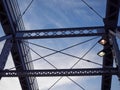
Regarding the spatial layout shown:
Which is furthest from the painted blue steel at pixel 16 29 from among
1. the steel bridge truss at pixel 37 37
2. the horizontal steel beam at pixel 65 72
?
the horizontal steel beam at pixel 65 72

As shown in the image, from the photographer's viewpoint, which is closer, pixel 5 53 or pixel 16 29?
pixel 5 53

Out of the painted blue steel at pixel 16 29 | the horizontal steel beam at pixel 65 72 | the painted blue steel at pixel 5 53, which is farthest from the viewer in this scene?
the painted blue steel at pixel 16 29

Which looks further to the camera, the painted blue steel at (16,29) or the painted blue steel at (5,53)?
the painted blue steel at (16,29)

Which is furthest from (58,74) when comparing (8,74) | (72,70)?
(8,74)

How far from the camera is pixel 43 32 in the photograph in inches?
725

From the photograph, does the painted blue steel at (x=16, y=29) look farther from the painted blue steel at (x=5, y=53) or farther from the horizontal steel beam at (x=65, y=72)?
the horizontal steel beam at (x=65, y=72)

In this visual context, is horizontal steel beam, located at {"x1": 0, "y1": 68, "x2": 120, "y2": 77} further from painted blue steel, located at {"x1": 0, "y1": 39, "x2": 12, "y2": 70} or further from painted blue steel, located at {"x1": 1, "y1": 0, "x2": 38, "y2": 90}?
painted blue steel, located at {"x1": 1, "y1": 0, "x2": 38, "y2": 90}

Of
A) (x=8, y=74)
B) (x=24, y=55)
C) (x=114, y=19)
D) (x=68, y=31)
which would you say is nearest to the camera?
(x=8, y=74)

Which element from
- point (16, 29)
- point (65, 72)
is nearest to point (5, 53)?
point (16, 29)

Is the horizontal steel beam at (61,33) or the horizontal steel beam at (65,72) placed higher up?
the horizontal steel beam at (61,33)

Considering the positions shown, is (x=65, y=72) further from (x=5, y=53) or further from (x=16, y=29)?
(x=16, y=29)

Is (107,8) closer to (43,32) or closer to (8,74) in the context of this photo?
(43,32)

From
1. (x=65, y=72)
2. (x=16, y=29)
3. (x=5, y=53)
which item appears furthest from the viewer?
(x=16, y=29)

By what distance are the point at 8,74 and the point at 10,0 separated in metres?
4.77
